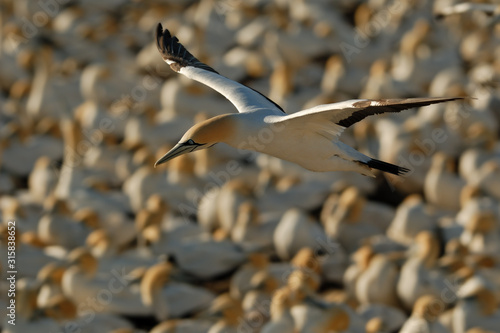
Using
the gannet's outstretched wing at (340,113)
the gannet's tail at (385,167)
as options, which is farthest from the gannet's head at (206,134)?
the gannet's tail at (385,167)

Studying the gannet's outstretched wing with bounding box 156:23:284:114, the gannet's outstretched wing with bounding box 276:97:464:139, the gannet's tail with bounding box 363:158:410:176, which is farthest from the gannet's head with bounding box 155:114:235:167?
the gannet's tail with bounding box 363:158:410:176

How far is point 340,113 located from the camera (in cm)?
449

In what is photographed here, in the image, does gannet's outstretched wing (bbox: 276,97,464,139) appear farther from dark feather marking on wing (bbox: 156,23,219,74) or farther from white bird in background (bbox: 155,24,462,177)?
dark feather marking on wing (bbox: 156,23,219,74)

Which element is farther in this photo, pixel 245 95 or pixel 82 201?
pixel 82 201

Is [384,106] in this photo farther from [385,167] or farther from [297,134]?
[385,167]

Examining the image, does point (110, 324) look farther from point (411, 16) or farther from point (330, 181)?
point (411, 16)

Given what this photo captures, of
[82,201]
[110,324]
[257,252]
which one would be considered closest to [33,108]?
[82,201]

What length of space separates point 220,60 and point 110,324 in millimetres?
7702

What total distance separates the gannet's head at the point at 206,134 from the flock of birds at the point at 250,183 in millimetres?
29

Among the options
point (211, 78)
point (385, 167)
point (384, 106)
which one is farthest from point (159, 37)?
point (384, 106)

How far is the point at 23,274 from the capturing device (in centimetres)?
1048

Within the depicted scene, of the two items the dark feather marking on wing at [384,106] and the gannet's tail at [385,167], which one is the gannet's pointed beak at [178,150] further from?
the gannet's tail at [385,167]

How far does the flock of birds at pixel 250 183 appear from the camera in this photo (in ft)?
30.3

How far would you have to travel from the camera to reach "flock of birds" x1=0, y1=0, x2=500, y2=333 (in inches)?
364
